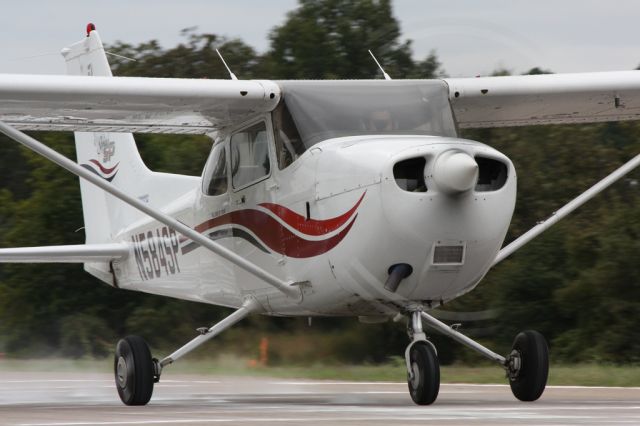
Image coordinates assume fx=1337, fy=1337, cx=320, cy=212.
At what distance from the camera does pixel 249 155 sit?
1230 cm

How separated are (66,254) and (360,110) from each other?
15.2 ft

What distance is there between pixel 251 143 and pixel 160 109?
946mm

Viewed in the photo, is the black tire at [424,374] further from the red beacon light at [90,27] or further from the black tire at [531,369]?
the red beacon light at [90,27]

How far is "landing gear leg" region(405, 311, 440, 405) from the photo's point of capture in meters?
10.3

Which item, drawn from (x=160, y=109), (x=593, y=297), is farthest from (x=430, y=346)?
(x=593, y=297)

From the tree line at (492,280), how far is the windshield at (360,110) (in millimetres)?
5330

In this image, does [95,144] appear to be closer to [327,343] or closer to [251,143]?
[327,343]

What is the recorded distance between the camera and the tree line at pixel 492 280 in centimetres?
2309

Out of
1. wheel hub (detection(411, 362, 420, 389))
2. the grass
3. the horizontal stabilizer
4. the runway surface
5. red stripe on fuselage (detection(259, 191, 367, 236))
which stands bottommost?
the grass

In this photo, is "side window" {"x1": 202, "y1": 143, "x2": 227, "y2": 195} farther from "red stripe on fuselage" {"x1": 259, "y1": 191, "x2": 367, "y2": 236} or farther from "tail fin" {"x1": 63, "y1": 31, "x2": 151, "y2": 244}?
"tail fin" {"x1": 63, "y1": 31, "x2": 151, "y2": 244}

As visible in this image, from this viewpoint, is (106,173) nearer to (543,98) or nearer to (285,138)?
(285,138)

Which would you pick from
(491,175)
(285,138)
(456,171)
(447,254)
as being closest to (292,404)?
(447,254)

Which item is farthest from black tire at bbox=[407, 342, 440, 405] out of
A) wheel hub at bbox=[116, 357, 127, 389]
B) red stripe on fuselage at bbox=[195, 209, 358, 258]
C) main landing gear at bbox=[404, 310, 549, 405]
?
wheel hub at bbox=[116, 357, 127, 389]

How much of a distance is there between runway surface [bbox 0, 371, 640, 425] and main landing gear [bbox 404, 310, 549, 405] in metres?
0.14
